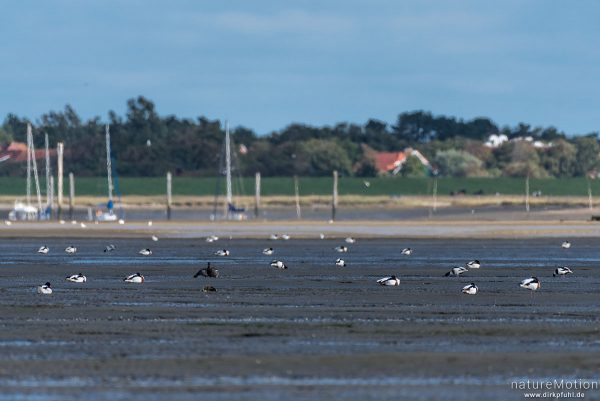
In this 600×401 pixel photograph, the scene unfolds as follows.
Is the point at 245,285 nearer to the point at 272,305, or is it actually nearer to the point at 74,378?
the point at 272,305

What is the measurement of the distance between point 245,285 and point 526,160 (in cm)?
11915

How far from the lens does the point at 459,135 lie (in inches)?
7180

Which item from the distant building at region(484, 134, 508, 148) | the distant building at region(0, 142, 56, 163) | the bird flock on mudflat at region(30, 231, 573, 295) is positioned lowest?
the bird flock on mudflat at region(30, 231, 573, 295)

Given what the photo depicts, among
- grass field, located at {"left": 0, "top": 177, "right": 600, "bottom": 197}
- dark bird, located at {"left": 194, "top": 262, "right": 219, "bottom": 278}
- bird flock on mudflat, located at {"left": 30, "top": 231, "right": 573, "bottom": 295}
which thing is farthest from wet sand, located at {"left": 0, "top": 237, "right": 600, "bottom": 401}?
grass field, located at {"left": 0, "top": 177, "right": 600, "bottom": 197}

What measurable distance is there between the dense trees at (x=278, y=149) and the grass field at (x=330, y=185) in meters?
10.2

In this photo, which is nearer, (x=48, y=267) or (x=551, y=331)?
(x=551, y=331)

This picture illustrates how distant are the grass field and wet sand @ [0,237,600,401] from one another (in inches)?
3111

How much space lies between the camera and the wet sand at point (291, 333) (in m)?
16.1

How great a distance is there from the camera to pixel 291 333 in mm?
20750

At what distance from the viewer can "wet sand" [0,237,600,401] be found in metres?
16.1

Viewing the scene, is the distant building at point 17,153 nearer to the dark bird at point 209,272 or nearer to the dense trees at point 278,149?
the dense trees at point 278,149

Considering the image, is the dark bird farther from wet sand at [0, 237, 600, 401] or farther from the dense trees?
the dense trees

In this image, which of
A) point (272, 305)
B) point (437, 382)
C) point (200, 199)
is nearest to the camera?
point (437, 382)

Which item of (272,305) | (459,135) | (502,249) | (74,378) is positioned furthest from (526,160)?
(74,378)
